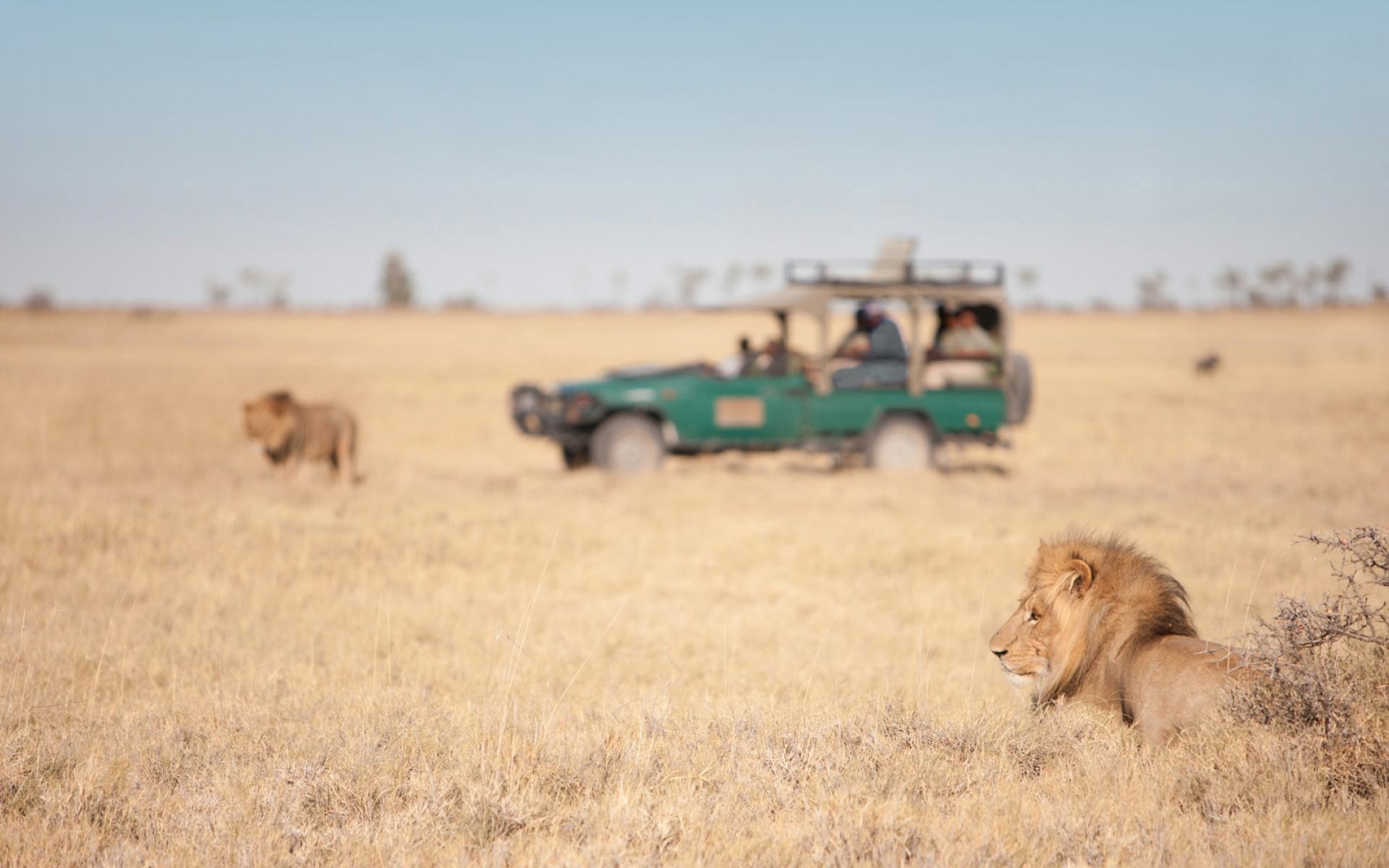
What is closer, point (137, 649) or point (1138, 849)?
point (1138, 849)

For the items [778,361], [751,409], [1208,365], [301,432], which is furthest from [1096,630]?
[1208,365]

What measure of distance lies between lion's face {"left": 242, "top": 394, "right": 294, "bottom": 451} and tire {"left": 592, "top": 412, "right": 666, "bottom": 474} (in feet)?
12.2

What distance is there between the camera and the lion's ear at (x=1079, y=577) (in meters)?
4.40

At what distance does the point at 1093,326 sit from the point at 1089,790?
7057 cm

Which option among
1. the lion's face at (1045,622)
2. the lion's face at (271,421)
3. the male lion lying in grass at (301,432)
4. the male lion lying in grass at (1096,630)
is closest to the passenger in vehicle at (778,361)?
the male lion lying in grass at (301,432)

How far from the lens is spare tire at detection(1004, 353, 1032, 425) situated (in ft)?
47.5

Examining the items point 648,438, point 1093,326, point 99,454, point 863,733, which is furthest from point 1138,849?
point 1093,326

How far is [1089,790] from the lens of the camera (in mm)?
3713

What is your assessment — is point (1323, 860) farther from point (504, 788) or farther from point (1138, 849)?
point (504, 788)

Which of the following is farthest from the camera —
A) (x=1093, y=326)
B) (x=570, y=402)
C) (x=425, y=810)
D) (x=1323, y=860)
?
(x=1093, y=326)

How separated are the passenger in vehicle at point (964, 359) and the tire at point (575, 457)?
4665mm

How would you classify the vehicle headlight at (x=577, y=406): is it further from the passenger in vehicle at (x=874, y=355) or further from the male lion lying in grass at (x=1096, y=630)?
the male lion lying in grass at (x=1096, y=630)

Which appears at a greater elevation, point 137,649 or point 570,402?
point 570,402

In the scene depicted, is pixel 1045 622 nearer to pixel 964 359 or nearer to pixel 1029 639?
pixel 1029 639
